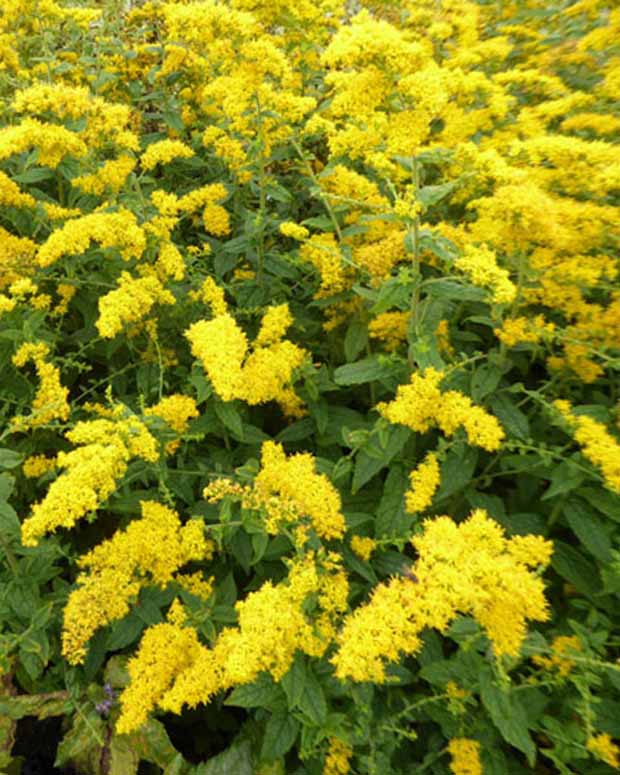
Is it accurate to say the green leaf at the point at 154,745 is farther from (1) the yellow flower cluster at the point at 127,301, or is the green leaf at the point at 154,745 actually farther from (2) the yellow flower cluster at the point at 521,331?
(2) the yellow flower cluster at the point at 521,331

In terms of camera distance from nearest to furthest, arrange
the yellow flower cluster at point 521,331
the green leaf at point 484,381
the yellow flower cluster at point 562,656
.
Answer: the yellow flower cluster at point 562,656 < the yellow flower cluster at point 521,331 < the green leaf at point 484,381

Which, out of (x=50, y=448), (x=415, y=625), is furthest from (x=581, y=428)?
(x=50, y=448)

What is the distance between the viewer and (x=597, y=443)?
76.2 inches

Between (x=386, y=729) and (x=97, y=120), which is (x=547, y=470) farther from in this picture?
(x=97, y=120)

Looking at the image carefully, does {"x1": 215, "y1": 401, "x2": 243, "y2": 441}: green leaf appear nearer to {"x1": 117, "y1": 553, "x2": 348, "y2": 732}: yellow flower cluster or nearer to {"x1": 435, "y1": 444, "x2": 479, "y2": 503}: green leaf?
{"x1": 117, "y1": 553, "x2": 348, "y2": 732}: yellow flower cluster

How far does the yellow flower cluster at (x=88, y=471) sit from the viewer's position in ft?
6.36

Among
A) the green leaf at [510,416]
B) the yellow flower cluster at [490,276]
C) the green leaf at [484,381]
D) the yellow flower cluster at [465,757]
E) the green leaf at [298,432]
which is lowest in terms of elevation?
the yellow flower cluster at [465,757]

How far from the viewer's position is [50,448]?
3.01 metres

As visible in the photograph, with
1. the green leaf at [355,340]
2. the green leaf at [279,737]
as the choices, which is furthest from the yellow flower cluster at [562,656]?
the green leaf at [355,340]

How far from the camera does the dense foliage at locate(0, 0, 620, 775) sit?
1.88m

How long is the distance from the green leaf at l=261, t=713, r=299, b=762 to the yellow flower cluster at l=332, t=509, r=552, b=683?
544 mm

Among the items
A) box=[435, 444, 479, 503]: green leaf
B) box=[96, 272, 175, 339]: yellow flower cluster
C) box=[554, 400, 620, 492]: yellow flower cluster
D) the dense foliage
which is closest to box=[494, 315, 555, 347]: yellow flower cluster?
the dense foliage

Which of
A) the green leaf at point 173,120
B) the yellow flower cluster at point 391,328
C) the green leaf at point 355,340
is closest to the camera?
the yellow flower cluster at point 391,328

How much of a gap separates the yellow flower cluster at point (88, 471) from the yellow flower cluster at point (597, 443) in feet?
4.62
